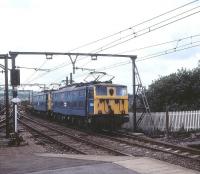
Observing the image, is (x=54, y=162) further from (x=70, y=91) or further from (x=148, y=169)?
(x=70, y=91)

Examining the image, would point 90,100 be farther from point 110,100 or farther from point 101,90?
point 110,100

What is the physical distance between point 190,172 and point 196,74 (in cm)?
2467

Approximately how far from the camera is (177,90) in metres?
34.5

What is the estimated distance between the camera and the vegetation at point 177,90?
112ft

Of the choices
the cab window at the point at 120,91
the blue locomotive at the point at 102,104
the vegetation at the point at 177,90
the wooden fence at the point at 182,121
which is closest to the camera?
the wooden fence at the point at 182,121

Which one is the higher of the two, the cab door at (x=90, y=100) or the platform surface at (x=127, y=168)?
the cab door at (x=90, y=100)

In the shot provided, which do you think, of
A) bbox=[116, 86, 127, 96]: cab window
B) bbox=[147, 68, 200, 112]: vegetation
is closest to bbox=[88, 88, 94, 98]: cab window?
bbox=[116, 86, 127, 96]: cab window

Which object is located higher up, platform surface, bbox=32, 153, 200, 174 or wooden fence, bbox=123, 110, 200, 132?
wooden fence, bbox=123, 110, 200, 132

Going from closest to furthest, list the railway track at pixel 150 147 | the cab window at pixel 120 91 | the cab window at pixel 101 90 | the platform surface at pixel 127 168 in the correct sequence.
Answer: the platform surface at pixel 127 168 → the railway track at pixel 150 147 → the cab window at pixel 101 90 → the cab window at pixel 120 91

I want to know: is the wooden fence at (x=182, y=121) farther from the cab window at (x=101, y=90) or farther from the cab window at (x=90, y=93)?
the cab window at (x=90, y=93)

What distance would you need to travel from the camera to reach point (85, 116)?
2638 centimetres

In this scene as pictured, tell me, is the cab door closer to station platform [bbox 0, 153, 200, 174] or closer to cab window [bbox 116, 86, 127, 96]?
cab window [bbox 116, 86, 127, 96]

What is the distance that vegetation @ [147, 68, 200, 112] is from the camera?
34122mm

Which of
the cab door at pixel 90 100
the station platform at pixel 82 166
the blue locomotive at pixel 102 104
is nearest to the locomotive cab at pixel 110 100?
the blue locomotive at pixel 102 104
